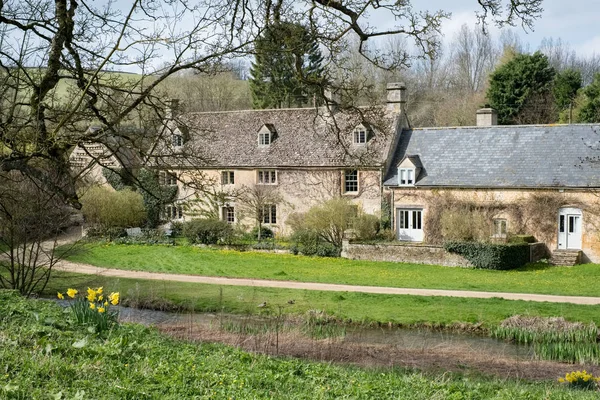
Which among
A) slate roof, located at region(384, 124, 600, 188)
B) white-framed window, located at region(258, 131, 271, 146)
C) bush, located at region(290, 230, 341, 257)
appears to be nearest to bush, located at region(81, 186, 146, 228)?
white-framed window, located at region(258, 131, 271, 146)

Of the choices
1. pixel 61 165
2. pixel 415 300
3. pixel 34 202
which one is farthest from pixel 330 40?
pixel 415 300

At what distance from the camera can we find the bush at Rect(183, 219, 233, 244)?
110ft

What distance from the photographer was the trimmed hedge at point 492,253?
2809 cm

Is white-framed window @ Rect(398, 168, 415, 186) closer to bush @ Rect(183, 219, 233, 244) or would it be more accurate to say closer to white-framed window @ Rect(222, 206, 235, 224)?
bush @ Rect(183, 219, 233, 244)

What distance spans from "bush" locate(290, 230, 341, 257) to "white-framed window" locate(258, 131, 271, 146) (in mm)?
7699

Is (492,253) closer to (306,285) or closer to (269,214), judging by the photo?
(306,285)

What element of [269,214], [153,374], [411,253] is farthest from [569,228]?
[153,374]

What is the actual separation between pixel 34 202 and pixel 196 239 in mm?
16826

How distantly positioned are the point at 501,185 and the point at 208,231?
13.5 metres

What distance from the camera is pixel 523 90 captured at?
45.6 m

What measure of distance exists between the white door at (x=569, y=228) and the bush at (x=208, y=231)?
14.6m

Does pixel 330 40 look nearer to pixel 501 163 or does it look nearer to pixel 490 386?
pixel 490 386

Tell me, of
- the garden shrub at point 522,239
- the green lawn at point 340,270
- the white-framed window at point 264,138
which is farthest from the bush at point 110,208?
the garden shrub at point 522,239

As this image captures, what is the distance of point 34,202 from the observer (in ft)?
57.4
